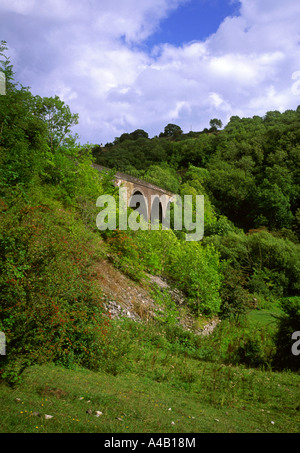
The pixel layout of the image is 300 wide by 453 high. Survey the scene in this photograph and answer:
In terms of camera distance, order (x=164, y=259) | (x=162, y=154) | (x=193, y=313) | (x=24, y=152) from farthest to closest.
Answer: (x=162, y=154), (x=164, y=259), (x=193, y=313), (x=24, y=152)

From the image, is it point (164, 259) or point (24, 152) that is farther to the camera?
point (164, 259)

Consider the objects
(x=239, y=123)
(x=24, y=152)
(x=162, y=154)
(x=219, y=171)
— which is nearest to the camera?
(x=24, y=152)

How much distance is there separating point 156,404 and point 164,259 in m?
12.1

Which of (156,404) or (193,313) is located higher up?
(156,404)

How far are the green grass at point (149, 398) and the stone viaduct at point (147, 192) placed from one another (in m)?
15.0

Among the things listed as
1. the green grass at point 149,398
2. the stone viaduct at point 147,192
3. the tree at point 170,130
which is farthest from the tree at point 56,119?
the tree at point 170,130

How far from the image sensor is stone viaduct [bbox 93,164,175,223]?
2479 cm

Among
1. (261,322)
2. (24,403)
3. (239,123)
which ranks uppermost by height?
(239,123)

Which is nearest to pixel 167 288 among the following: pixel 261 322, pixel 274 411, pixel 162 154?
pixel 261 322

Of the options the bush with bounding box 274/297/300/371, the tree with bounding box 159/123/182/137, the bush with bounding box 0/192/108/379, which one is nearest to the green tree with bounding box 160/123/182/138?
the tree with bounding box 159/123/182/137

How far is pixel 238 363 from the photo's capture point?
9.91 metres

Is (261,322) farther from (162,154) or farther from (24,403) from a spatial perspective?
(162,154)

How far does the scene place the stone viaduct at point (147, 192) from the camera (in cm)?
2479

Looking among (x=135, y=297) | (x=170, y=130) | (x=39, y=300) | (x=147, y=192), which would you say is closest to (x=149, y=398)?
(x=39, y=300)
